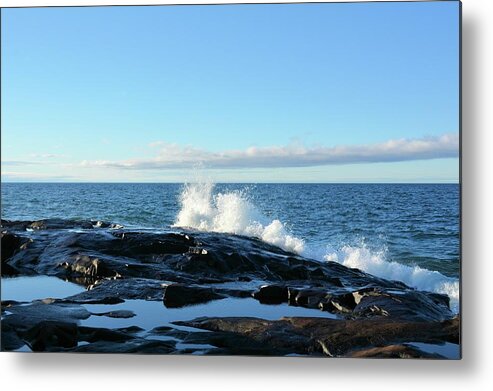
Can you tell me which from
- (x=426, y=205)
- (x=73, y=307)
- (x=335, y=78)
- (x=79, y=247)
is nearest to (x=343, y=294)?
(x=426, y=205)

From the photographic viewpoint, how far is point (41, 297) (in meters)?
5.23

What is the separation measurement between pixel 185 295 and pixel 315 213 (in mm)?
1352

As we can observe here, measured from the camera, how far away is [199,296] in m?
5.20

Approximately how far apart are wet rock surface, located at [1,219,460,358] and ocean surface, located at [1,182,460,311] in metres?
0.14

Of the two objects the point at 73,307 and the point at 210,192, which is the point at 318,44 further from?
the point at 73,307

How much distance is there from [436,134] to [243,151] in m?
1.59

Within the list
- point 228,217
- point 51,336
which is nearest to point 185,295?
point 51,336

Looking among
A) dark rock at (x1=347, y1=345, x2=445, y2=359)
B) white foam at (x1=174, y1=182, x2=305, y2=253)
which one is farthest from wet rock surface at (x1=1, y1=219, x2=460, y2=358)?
white foam at (x1=174, y1=182, x2=305, y2=253)

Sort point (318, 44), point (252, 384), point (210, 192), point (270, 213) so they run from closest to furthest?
point (252, 384), point (318, 44), point (210, 192), point (270, 213)

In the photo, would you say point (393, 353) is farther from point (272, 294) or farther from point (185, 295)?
point (185, 295)

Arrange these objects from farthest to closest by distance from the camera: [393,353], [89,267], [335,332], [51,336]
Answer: [89,267] → [51,336] → [335,332] → [393,353]

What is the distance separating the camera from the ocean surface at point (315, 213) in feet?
16.3

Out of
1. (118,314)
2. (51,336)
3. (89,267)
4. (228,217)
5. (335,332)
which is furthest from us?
(228,217)

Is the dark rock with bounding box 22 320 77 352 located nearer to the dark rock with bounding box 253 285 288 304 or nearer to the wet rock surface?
the wet rock surface
